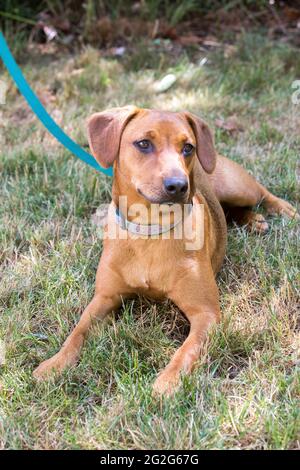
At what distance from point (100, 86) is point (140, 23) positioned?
132 centimetres

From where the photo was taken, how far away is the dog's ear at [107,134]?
345cm

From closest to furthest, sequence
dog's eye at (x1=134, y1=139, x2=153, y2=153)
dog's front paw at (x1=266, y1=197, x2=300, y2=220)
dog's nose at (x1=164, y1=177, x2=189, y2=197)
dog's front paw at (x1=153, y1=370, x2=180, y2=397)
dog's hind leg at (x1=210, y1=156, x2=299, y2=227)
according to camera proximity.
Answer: dog's front paw at (x1=153, y1=370, x2=180, y2=397) < dog's nose at (x1=164, y1=177, x2=189, y2=197) < dog's eye at (x1=134, y1=139, x2=153, y2=153) < dog's hind leg at (x1=210, y1=156, x2=299, y2=227) < dog's front paw at (x1=266, y1=197, x2=300, y2=220)

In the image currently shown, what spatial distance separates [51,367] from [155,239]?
81 cm

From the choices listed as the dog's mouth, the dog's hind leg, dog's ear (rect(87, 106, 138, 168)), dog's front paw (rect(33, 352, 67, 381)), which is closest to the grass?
dog's front paw (rect(33, 352, 67, 381))

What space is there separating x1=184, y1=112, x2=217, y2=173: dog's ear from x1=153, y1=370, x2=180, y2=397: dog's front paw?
3.67 ft

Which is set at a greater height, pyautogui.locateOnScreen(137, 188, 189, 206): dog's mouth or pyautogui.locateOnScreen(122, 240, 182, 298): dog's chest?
pyautogui.locateOnScreen(137, 188, 189, 206): dog's mouth

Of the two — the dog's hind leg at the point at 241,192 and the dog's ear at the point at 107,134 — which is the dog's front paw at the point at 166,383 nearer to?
the dog's ear at the point at 107,134

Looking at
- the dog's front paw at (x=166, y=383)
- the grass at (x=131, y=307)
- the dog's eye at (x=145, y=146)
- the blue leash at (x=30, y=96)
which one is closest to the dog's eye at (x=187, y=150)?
the dog's eye at (x=145, y=146)

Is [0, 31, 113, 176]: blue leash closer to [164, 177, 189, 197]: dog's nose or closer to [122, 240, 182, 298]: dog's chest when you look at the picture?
[122, 240, 182, 298]: dog's chest

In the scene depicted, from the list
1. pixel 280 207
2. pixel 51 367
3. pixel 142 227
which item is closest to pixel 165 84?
pixel 280 207

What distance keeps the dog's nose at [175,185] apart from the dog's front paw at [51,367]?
0.92 metres

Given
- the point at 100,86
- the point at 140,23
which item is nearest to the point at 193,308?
the point at 100,86

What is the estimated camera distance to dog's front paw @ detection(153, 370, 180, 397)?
3.01m

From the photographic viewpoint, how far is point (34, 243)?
4.33 meters
